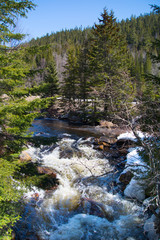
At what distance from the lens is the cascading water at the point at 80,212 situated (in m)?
5.55

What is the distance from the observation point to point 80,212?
21.5 ft

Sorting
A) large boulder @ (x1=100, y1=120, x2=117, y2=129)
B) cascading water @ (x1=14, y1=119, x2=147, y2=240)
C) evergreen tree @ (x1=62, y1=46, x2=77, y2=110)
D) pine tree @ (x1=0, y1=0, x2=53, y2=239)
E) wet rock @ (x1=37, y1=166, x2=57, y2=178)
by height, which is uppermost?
evergreen tree @ (x1=62, y1=46, x2=77, y2=110)

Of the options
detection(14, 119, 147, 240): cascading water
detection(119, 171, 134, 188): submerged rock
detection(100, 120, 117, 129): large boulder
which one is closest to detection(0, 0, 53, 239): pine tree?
detection(14, 119, 147, 240): cascading water

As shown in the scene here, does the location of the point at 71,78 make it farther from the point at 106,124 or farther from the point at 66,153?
the point at 66,153

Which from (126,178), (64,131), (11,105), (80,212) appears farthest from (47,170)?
(64,131)

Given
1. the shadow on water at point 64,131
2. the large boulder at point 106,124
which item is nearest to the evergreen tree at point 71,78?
the large boulder at point 106,124

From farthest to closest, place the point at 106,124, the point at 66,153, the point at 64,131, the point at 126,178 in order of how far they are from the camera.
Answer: the point at 106,124 → the point at 64,131 → the point at 66,153 → the point at 126,178

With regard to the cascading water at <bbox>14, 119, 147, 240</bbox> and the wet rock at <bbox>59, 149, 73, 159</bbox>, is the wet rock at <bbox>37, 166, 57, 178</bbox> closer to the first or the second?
the cascading water at <bbox>14, 119, 147, 240</bbox>

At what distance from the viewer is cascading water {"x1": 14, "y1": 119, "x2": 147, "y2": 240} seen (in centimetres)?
555

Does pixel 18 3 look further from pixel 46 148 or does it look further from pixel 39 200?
pixel 46 148

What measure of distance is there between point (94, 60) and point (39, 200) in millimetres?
19326

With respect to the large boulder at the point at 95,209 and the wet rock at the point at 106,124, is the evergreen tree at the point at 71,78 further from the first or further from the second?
the large boulder at the point at 95,209

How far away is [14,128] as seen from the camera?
5348 mm

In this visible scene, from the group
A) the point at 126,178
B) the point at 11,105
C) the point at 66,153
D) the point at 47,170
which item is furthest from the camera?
the point at 66,153
